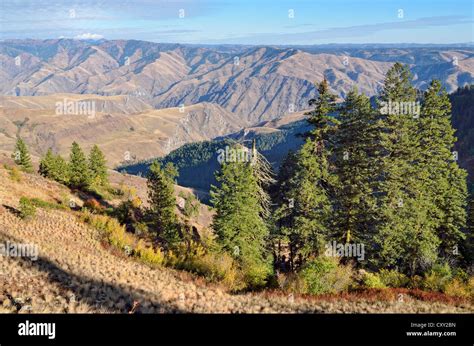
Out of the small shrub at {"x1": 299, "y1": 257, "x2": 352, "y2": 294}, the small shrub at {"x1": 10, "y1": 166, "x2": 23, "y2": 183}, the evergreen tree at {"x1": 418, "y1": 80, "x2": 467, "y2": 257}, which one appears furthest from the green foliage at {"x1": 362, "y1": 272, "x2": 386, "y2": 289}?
the small shrub at {"x1": 10, "y1": 166, "x2": 23, "y2": 183}

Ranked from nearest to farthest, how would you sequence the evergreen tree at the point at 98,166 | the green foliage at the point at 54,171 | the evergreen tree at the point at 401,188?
the evergreen tree at the point at 401,188, the green foliage at the point at 54,171, the evergreen tree at the point at 98,166

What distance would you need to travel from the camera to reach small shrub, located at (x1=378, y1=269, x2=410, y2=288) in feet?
93.8

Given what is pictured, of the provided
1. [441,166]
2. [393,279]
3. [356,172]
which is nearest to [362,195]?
[356,172]

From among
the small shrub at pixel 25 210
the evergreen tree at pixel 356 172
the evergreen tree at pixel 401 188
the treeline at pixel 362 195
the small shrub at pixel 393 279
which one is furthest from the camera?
the evergreen tree at pixel 356 172

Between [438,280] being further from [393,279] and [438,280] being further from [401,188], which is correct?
[401,188]

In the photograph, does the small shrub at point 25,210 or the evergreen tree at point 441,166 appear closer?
the small shrub at point 25,210

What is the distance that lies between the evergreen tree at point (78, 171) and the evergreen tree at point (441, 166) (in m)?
44.5

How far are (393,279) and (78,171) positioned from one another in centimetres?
4574

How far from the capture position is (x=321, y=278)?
22297 millimetres

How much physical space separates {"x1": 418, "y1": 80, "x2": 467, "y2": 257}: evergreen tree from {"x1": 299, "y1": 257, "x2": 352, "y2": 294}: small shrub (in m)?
15.4

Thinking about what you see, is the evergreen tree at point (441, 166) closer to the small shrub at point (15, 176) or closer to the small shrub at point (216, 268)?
the small shrub at point (216, 268)

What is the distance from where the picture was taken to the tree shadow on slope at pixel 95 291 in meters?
15.2

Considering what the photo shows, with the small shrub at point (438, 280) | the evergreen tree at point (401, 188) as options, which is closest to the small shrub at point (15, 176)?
the evergreen tree at point (401, 188)
